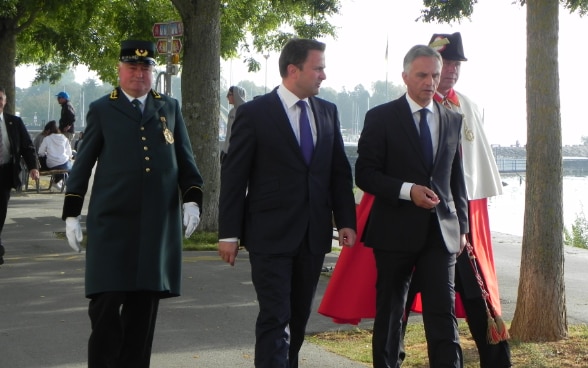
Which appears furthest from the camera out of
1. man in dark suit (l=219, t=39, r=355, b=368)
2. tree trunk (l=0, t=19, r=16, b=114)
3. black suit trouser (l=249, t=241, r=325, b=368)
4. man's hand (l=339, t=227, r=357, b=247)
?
tree trunk (l=0, t=19, r=16, b=114)

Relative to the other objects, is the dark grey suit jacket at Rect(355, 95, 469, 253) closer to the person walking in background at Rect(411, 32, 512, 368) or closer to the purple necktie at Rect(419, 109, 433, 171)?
the purple necktie at Rect(419, 109, 433, 171)

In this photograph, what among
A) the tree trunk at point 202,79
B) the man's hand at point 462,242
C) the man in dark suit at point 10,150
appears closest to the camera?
the man's hand at point 462,242

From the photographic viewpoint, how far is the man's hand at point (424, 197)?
583 centimetres

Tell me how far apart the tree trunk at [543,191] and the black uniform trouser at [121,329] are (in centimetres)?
297

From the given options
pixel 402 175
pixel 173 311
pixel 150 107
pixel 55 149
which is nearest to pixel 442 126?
pixel 402 175

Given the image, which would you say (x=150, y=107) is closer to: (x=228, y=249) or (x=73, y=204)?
(x=73, y=204)

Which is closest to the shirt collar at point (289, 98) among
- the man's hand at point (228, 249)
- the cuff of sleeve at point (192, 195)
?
the cuff of sleeve at point (192, 195)

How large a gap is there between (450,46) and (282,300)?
1.87 meters

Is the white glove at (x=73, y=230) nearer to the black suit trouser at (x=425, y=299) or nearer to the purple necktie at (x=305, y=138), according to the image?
the purple necktie at (x=305, y=138)

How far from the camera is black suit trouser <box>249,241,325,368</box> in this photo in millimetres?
5703

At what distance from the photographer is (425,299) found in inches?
238

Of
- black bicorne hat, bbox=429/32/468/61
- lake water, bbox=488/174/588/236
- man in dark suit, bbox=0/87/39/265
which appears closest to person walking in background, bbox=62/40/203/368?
black bicorne hat, bbox=429/32/468/61

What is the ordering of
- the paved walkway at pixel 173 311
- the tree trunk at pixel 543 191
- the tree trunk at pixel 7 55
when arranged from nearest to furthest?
the paved walkway at pixel 173 311 → the tree trunk at pixel 543 191 → the tree trunk at pixel 7 55

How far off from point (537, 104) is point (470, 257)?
1.77m
